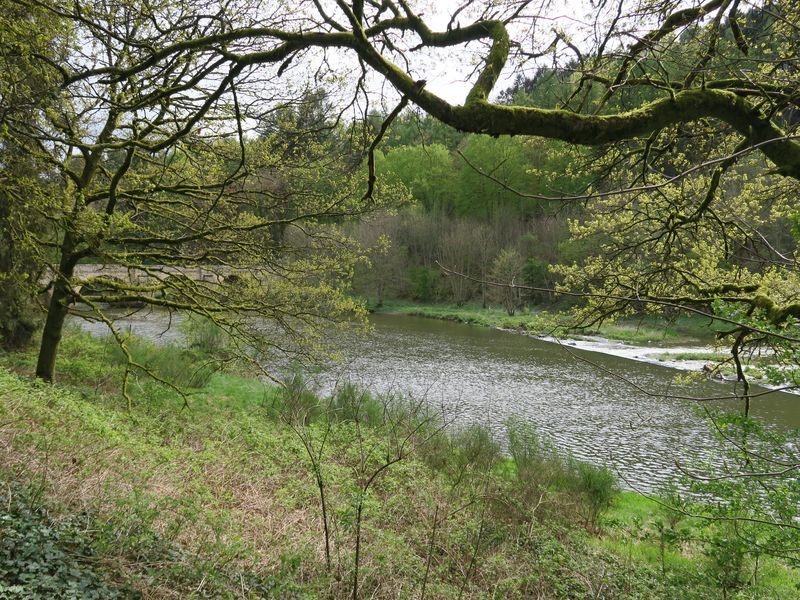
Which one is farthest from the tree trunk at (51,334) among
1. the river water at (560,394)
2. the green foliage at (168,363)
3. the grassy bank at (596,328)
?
the grassy bank at (596,328)

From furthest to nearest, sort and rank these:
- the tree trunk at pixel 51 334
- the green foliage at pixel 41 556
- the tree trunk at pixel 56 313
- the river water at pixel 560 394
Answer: the river water at pixel 560 394, the tree trunk at pixel 51 334, the tree trunk at pixel 56 313, the green foliage at pixel 41 556

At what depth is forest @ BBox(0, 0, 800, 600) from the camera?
2762 millimetres

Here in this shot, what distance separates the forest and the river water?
8.2 inches

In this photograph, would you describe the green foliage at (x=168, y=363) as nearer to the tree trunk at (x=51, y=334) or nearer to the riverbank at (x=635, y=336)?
the tree trunk at (x=51, y=334)

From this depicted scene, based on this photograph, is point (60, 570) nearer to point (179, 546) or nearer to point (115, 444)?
point (179, 546)

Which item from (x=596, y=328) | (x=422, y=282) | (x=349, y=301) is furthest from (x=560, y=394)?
(x=422, y=282)

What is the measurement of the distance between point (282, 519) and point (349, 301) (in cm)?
319

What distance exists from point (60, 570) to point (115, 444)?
76.1 inches

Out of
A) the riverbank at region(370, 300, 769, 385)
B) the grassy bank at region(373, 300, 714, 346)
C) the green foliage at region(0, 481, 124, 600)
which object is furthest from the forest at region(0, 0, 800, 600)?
the grassy bank at region(373, 300, 714, 346)

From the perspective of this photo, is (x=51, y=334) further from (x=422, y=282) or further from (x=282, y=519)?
(x=422, y=282)

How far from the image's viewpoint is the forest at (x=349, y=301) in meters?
2.76

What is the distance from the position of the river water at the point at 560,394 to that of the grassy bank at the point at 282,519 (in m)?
1.18

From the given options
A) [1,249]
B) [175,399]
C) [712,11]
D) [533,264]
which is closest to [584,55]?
[712,11]

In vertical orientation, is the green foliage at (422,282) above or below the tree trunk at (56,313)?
above
